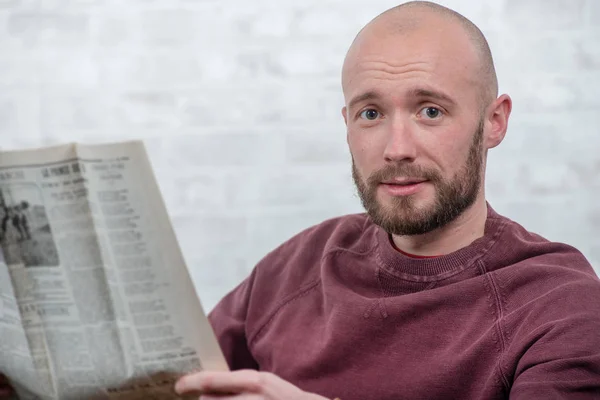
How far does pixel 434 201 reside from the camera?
147cm

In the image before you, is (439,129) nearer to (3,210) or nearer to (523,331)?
(523,331)

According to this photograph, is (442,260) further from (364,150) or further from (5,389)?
(5,389)

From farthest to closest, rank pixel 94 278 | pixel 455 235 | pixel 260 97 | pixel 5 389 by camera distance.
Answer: pixel 260 97 → pixel 455 235 → pixel 5 389 → pixel 94 278

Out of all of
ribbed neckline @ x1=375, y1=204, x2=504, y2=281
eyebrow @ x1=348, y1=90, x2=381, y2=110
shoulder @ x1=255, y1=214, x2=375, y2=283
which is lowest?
ribbed neckline @ x1=375, y1=204, x2=504, y2=281

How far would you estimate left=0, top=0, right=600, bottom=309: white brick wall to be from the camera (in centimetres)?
212

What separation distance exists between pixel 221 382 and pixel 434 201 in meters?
0.49

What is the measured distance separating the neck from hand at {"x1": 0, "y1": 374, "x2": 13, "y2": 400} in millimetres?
715

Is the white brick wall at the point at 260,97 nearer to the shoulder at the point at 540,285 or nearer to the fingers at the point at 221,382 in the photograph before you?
the shoulder at the point at 540,285

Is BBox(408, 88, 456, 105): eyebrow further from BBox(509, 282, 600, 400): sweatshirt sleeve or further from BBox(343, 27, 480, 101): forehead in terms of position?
BBox(509, 282, 600, 400): sweatshirt sleeve

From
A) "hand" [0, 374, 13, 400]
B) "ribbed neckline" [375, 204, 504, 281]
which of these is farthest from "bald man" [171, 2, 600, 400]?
"hand" [0, 374, 13, 400]

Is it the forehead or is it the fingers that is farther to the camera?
the forehead

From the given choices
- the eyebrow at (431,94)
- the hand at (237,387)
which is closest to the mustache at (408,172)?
the eyebrow at (431,94)

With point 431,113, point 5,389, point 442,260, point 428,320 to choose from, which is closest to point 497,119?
point 431,113

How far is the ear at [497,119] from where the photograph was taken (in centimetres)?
155
